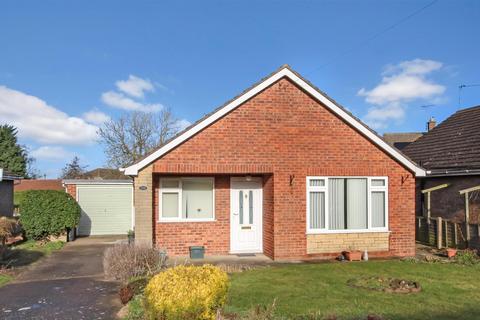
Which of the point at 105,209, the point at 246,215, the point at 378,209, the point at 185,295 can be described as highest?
the point at 378,209

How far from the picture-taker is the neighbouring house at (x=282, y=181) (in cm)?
1302

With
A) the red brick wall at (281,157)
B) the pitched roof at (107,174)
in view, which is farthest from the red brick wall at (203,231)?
the pitched roof at (107,174)

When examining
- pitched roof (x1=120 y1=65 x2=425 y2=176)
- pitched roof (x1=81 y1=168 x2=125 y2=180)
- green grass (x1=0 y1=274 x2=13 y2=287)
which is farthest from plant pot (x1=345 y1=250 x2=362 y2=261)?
pitched roof (x1=81 y1=168 x2=125 y2=180)

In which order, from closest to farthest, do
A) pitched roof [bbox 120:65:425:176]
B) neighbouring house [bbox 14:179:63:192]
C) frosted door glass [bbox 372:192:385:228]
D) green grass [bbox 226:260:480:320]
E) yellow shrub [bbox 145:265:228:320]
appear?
1. yellow shrub [bbox 145:265:228:320]
2. green grass [bbox 226:260:480:320]
3. pitched roof [bbox 120:65:425:176]
4. frosted door glass [bbox 372:192:385:228]
5. neighbouring house [bbox 14:179:63:192]

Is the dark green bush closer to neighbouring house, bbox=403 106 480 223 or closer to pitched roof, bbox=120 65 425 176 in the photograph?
pitched roof, bbox=120 65 425 176

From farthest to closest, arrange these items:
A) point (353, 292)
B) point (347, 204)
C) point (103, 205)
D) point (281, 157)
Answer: point (103, 205) → point (347, 204) → point (281, 157) → point (353, 292)

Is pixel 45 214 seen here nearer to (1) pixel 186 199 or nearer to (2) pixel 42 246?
(2) pixel 42 246

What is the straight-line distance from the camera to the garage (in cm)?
2073

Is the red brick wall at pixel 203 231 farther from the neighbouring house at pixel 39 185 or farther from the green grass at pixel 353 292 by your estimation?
the neighbouring house at pixel 39 185

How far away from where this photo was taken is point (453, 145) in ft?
61.7

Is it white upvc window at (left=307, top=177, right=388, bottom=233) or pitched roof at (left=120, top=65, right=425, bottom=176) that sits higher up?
pitched roof at (left=120, top=65, right=425, bottom=176)

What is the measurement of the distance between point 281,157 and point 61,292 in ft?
22.9

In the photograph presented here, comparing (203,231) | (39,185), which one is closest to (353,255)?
(203,231)

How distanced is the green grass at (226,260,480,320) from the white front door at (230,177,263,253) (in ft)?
7.52
